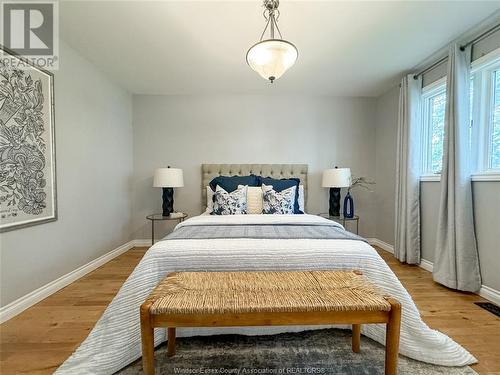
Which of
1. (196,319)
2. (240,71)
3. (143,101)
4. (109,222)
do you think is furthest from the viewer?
(143,101)

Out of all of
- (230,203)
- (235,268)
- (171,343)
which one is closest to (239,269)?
(235,268)

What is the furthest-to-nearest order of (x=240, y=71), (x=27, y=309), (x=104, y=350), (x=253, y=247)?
(x=240, y=71), (x=27, y=309), (x=253, y=247), (x=104, y=350)

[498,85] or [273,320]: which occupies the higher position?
[498,85]

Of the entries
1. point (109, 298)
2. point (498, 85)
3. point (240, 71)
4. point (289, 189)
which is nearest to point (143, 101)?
point (240, 71)

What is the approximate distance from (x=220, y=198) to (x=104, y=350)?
193cm

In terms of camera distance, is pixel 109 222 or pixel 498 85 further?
pixel 109 222

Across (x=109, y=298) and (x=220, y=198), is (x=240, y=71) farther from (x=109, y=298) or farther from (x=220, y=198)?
(x=109, y=298)

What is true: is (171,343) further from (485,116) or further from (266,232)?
(485,116)

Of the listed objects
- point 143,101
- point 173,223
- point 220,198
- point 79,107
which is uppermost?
point 143,101

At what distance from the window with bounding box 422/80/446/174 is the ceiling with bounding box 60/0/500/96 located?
44 cm

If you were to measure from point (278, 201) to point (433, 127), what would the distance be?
6.77 ft

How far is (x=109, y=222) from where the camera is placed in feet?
10.9

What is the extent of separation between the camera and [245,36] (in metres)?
2.32

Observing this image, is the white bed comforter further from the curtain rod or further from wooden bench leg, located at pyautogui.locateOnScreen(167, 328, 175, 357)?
the curtain rod
